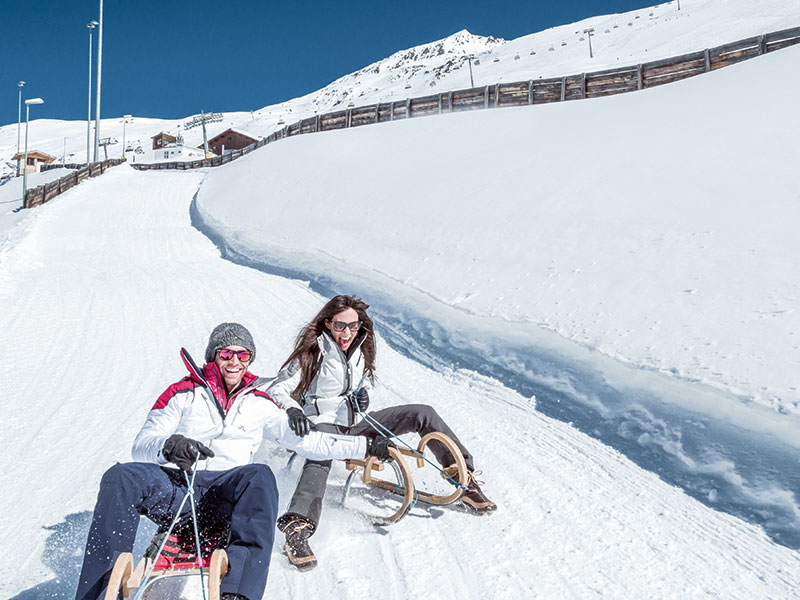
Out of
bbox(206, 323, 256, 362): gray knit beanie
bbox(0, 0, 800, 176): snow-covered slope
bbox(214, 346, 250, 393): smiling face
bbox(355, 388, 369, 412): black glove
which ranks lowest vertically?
bbox(355, 388, 369, 412): black glove

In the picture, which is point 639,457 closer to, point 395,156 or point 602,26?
point 395,156

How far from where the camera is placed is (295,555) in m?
2.57

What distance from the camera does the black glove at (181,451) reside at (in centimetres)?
221

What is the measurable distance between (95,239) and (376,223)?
25.8 feet

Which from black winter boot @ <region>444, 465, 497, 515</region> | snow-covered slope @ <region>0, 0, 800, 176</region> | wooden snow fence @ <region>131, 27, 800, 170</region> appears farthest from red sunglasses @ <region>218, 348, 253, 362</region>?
snow-covered slope @ <region>0, 0, 800, 176</region>

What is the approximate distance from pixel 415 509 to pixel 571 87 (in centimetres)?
1574

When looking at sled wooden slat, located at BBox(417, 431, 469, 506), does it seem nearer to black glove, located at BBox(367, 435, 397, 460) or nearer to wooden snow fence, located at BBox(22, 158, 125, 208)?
black glove, located at BBox(367, 435, 397, 460)

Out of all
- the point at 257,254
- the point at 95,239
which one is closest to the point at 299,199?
the point at 257,254

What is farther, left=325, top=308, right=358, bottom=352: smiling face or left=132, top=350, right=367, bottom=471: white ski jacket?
left=325, top=308, right=358, bottom=352: smiling face

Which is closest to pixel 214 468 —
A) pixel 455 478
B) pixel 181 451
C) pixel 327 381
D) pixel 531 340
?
pixel 181 451

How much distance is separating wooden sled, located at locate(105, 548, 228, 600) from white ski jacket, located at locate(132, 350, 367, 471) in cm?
43

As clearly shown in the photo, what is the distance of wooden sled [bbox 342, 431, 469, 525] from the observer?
2.94 meters

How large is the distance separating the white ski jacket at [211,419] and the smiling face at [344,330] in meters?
0.73

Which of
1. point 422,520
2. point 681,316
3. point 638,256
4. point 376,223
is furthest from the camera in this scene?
point 376,223
